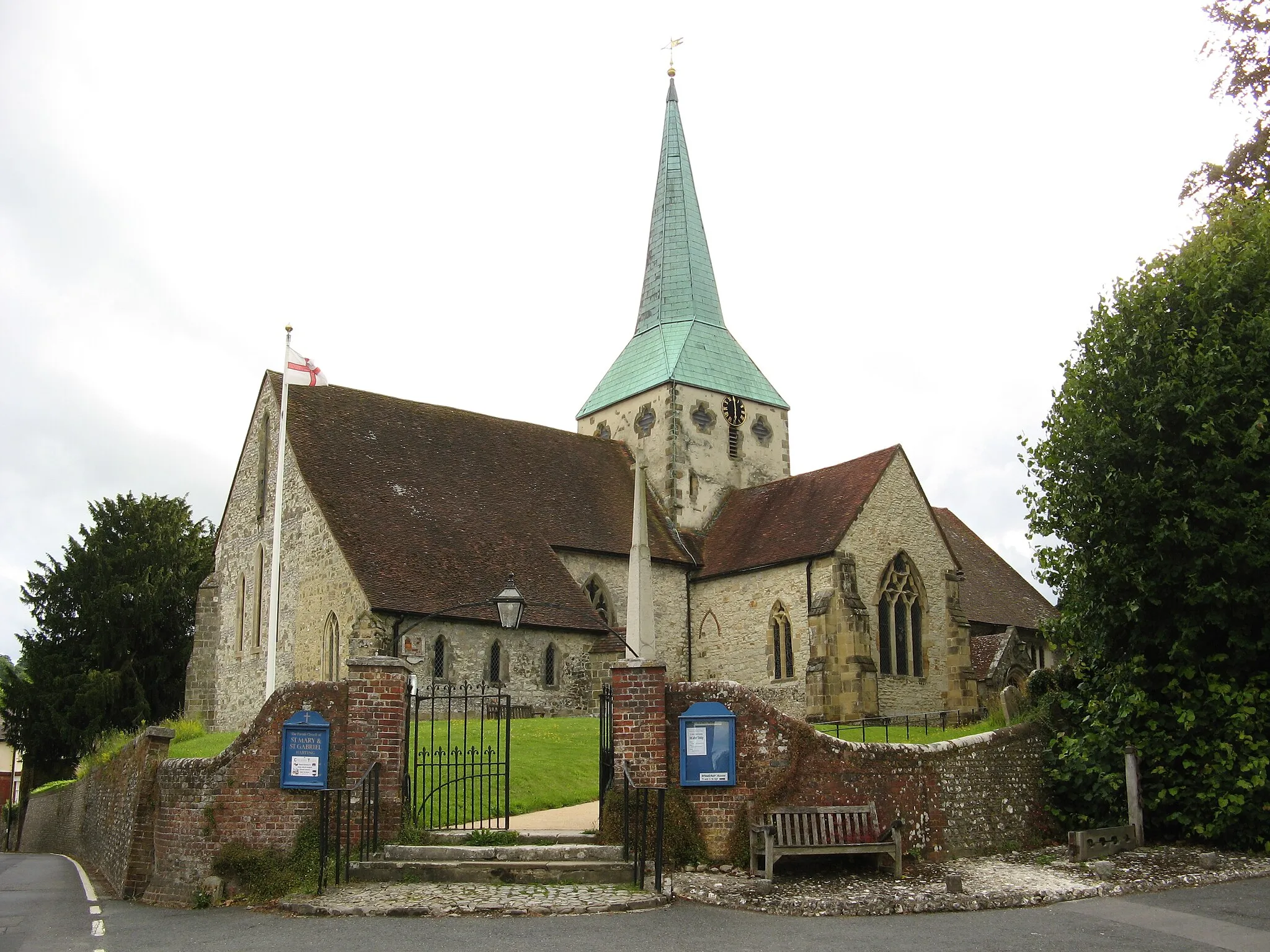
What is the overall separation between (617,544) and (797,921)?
69.6ft

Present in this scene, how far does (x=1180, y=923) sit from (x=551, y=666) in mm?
18354

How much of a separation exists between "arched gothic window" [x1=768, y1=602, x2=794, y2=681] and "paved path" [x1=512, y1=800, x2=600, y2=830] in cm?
1401

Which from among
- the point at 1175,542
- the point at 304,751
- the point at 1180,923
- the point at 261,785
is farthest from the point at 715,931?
the point at 1175,542

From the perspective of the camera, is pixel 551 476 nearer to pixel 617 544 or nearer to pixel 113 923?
pixel 617 544

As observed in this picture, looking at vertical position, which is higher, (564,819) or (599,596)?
(599,596)

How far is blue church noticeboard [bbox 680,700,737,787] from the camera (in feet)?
42.9

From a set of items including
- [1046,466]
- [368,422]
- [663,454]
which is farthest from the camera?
[663,454]

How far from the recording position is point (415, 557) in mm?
26688

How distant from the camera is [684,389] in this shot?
38.0 meters

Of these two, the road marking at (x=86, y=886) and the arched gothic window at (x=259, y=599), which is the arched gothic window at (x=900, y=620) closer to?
the arched gothic window at (x=259, y=599)

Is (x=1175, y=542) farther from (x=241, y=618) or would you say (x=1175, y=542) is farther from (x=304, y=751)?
(x=241, y=618)

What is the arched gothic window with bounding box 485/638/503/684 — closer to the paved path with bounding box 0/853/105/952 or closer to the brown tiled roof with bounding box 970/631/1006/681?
the paved path with bounding box 0/853/105/952

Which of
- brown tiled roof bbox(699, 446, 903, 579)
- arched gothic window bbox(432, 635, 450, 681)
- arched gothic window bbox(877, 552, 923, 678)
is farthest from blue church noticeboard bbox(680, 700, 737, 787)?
arched gothic window bbox(877, 552, 923, 678)

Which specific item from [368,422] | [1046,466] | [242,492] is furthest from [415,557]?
[1046,466]
